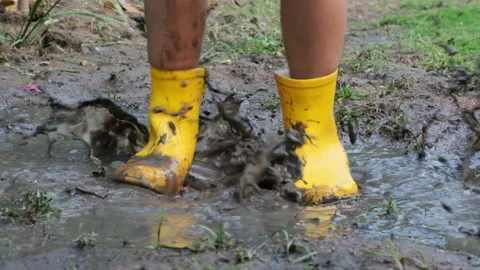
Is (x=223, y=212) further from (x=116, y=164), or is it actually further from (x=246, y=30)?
(x=246, y=30)

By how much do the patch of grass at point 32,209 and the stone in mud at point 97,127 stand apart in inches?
22.2

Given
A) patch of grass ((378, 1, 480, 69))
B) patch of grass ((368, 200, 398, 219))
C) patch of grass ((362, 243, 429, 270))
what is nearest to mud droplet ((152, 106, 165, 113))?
patch of grass ((368, 200, 398, 219))

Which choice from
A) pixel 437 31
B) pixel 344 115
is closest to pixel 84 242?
pixel 344 115

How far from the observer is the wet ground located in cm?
170

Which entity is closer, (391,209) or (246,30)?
(391,209)

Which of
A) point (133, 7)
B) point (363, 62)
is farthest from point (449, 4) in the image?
point (363, 62)

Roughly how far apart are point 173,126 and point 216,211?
0.45 meters

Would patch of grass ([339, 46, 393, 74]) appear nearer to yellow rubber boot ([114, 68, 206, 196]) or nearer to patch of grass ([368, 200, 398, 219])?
yellow rubber boot ([114, 68, 206, 196])

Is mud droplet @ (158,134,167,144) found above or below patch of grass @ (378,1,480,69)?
below

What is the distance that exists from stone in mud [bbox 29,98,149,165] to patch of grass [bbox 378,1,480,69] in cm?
220

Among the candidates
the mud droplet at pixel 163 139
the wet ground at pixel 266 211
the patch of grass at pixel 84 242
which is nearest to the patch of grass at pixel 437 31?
the wet ground at pixel 266 211

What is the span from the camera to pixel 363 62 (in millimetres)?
4586

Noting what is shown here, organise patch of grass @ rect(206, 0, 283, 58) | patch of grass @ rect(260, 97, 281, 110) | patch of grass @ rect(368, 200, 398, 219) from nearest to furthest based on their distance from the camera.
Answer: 1. patch of grass @ rect(368, 200, 398, 219)
2. patch of grass @ rect(260, 97, 281, 110)
3. patch of grass @ rect(206, 0, 283, 58)

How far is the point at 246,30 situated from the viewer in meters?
6.05
